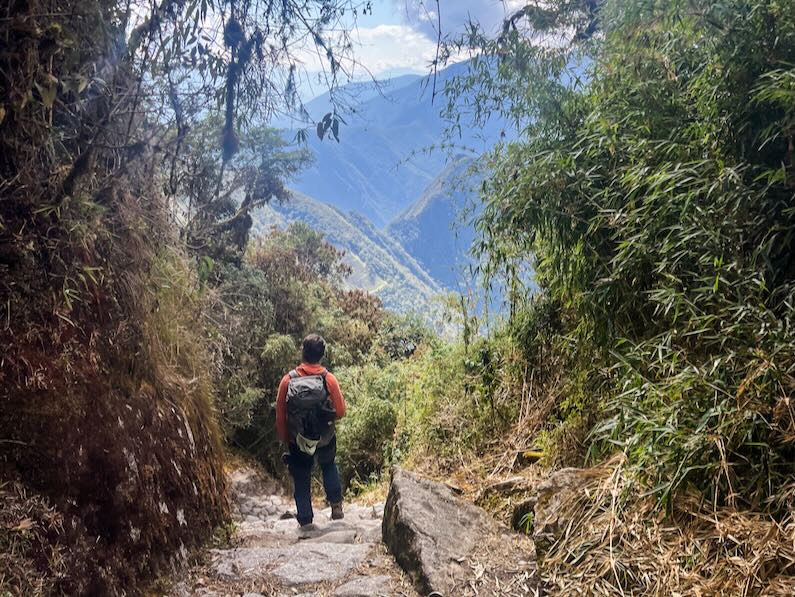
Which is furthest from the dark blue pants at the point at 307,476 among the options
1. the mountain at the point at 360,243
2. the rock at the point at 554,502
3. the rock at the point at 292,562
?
the mountain at the point at 360,243

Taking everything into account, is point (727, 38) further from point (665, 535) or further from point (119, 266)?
point (119, 266)

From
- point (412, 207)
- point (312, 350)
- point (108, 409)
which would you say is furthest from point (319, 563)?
point (412, 207)

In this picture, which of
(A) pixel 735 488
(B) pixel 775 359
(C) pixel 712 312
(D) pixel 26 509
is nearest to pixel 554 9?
(C) pixel 712 312

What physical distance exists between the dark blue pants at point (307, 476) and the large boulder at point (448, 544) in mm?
1346

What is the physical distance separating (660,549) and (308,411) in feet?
10.1

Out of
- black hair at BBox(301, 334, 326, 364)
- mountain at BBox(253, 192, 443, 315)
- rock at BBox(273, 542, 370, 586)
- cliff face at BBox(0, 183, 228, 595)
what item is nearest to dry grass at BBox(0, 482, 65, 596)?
cliff face at BBox(0, 183, 228, 595)

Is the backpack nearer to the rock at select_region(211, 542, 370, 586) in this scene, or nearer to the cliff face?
the cliff face

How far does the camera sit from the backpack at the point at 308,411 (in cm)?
471

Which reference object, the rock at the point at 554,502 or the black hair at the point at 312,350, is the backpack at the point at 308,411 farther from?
the rock at the point at 554,502

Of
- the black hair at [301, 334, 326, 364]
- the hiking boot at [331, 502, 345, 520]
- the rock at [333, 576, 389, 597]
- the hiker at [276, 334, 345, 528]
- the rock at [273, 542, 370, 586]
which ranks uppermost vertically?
the black hair at [301, 334, 326, 364]

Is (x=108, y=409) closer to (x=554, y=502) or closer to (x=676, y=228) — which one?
(x=554, y=502)

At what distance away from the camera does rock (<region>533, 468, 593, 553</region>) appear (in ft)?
8.86

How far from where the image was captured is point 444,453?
16.2ft

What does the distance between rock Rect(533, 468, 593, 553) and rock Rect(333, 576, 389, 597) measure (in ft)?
2.92
